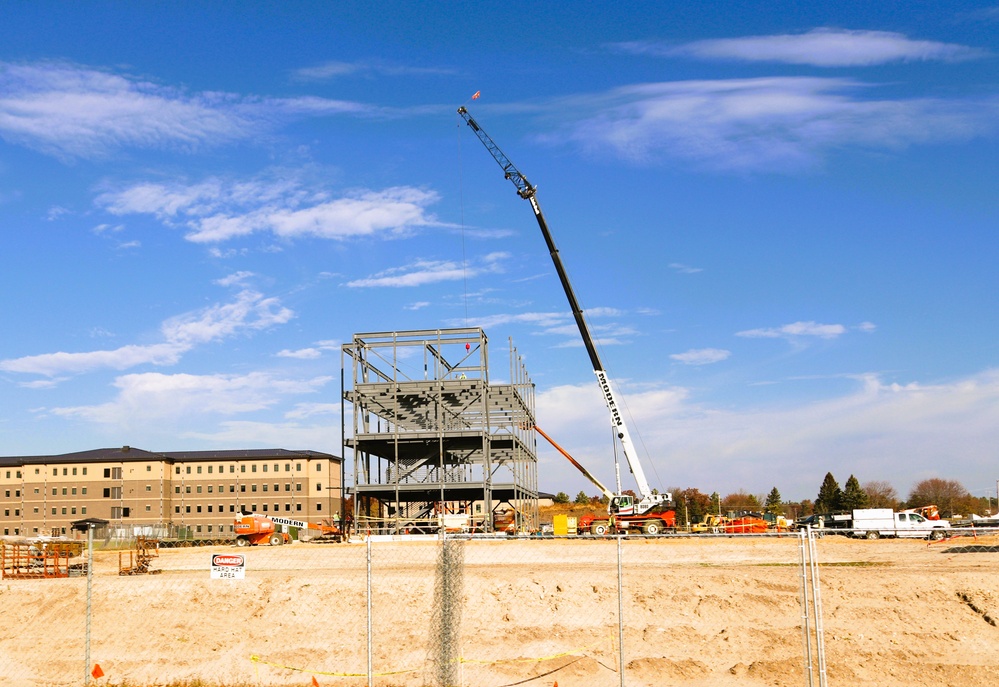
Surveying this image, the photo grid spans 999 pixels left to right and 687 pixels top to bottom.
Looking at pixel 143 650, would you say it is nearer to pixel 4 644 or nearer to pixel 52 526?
pixel 4 644

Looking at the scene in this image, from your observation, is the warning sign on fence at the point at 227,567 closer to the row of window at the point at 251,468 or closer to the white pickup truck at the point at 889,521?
the white pickup truck at the point at 889,521

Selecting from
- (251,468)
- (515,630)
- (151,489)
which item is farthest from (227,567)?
(151,489)

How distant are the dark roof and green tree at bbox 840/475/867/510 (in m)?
65.3

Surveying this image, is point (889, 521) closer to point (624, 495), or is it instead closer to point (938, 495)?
point (624, 495)

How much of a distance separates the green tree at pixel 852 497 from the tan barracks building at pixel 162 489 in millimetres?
64805

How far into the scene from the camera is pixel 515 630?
20.7 metres

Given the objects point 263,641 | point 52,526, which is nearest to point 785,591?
point 263,641

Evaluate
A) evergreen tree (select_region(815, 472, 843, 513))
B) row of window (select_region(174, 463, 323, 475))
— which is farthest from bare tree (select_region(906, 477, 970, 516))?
row of window (select_region(174, 463, 323, 475))

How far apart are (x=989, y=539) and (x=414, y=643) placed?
117 ft

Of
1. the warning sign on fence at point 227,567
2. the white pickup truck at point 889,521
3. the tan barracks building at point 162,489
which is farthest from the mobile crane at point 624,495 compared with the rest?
the tan barracks building at point 162,489

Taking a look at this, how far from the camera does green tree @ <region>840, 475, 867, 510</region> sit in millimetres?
113188

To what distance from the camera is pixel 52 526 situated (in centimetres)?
10031

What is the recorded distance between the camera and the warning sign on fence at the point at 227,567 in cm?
1731

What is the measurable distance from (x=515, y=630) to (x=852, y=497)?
343ft
